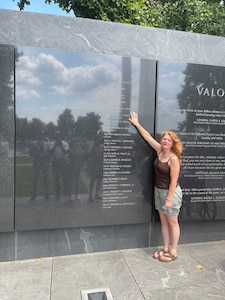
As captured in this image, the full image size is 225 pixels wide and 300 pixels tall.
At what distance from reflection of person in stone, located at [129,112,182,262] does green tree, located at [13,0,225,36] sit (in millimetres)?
3654

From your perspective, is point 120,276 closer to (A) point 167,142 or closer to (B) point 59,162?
(B) point 59,162

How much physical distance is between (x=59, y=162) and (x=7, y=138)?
69 centimetres

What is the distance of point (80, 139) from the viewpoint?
3357mm

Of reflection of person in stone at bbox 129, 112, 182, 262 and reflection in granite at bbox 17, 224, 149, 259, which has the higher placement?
reflection of person in stone at bbox 129, 112, 182, 262

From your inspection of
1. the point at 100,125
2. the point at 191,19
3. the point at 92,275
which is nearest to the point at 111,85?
the point at 100,125

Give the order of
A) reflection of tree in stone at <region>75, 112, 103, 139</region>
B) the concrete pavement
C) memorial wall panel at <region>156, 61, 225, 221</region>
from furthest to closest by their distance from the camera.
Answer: memorial wall panel at <region>156, 61, 225, 221</region> < reflection of tree in stone at <region>75, 112, 103, 139</region> < the concrete pavement

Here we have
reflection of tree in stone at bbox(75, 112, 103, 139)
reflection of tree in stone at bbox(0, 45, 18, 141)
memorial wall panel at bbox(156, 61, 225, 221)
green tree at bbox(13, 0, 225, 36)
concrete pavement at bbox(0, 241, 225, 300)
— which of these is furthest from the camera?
green tree at bbox(13, 0, 225, 36)

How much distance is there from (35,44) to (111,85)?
3.52 ft

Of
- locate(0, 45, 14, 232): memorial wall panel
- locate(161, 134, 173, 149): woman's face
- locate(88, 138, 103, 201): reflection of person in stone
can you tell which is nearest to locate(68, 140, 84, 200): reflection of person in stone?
locate(88, 138, 103, 201): reflection of person in stone

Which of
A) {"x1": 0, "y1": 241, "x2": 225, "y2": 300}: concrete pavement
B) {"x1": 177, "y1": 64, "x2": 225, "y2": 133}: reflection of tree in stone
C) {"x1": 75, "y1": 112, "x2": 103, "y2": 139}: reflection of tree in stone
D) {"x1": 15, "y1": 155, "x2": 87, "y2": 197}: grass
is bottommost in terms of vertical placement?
{"x1": 0, "y1": 241, "x2": 225, "y2": 300}: concrete pavement

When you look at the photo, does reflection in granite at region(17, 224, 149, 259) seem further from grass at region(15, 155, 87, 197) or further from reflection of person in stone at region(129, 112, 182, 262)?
grass at region(15, 155, 87, 197)

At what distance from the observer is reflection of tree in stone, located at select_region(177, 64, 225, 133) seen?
3672 millimetres

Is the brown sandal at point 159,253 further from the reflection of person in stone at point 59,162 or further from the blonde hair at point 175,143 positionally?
the reflection of person in stone at point 59,162

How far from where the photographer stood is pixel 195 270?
127 inches
